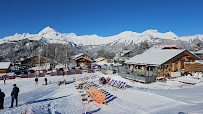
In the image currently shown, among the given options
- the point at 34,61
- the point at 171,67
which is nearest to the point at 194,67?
the point at 171,67

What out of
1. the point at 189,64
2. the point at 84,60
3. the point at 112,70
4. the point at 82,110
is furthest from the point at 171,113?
the point at 84,60

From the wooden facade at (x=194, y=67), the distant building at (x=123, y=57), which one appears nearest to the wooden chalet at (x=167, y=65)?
the wooden facade at (x=194, y=67)

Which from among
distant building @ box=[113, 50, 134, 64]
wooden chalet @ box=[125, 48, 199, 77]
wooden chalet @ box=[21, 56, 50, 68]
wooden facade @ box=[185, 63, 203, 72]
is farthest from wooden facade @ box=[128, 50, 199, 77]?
wooden chalet @ box=[21, 56, 50, 68]

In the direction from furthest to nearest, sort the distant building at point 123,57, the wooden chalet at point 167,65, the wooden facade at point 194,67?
the distant building at point 123,57 → the wooden facade at point 194,67 → the wooden chalet at point 167,65

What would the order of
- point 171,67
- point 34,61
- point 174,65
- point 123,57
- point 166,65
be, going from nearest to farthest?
point 166,65 < point 171,67 < point 174,65 < point 34,61 < point 123,57

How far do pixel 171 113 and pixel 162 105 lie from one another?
6.21 ft

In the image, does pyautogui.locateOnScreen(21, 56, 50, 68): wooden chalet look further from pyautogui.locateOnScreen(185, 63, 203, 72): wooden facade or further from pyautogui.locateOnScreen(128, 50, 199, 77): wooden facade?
pyautogui.locateOnScreen(185, 63, 203, 72): wooden facade

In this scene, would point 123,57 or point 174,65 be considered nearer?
point 174,65

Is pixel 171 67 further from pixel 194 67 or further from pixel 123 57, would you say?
pixel 123 57

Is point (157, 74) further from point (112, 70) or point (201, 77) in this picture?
point (112, 70)

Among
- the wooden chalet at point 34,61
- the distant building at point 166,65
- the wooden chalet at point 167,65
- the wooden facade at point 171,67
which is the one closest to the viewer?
the distant building at point 166,65

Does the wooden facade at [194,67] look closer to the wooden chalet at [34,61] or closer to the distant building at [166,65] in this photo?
the distant building at [166,65]

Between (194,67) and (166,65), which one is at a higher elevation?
(166,65)

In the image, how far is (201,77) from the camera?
23.6m
